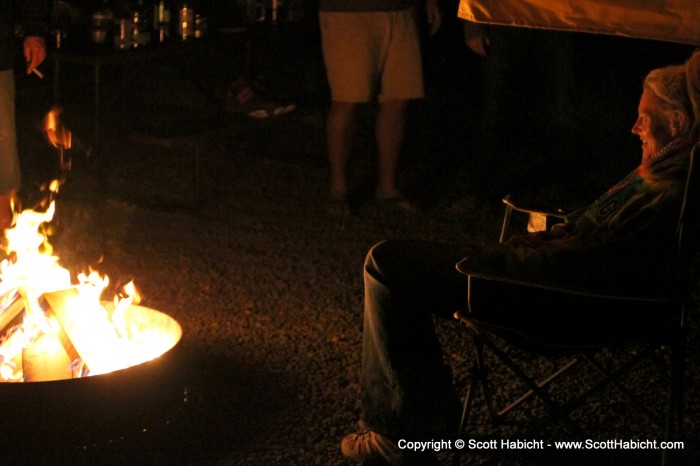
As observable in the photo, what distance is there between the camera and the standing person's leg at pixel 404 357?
310cm

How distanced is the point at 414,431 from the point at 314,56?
585cm

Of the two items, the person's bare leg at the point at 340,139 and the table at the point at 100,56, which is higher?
the table at the point at 100,56

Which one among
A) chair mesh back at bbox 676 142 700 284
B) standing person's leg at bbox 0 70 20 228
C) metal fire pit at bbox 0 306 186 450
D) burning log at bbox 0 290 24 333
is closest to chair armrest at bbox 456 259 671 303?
chair mesh back at bbox 676 142 700 284

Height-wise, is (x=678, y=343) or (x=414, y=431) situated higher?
(x=678, y=343)

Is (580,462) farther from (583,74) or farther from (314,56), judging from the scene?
(583,74)

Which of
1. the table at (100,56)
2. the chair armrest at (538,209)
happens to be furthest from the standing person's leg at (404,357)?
the table at (100,56)

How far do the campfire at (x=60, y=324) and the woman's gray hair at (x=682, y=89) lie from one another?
1.90 meters

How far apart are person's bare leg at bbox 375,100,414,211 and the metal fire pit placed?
3.14 meters

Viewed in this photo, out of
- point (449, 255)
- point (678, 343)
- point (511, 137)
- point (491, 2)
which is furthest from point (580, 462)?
point (511, 137)

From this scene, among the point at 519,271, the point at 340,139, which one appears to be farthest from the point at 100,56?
the point at 519,271

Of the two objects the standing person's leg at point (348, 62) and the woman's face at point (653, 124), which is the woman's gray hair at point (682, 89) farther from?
the standing person's leg at point (348, 62)

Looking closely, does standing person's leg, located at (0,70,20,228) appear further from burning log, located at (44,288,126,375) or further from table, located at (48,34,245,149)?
table, located at (48,34,245,149)

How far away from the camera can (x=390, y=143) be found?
6.27m

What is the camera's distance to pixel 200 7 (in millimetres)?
6902
